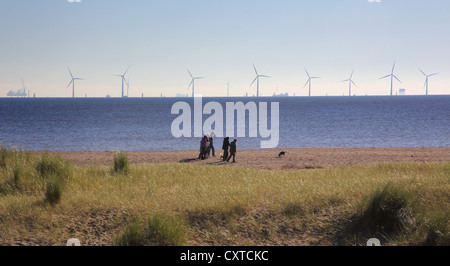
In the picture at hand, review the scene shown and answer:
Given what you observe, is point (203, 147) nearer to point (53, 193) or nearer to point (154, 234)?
point (53, 193)

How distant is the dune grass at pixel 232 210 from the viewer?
366 inches

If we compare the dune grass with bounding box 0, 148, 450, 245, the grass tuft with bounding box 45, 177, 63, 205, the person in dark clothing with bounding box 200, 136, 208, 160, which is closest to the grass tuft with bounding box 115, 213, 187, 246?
the dune grass with bounding box 0, 148, 450, 245

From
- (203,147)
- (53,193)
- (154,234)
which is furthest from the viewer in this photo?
(203,147)

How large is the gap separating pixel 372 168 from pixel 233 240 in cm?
1065

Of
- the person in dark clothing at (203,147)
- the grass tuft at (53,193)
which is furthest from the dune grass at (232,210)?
the person in dark clothing at (203,147)

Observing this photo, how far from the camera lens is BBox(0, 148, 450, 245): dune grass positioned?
30.5 ft

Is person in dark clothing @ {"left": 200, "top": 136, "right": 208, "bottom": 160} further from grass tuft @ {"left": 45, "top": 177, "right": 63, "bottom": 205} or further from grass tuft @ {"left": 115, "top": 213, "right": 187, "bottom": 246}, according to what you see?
grass tuft @ {"left": 115, "top": 213, "right": 187, "bottom": 246}

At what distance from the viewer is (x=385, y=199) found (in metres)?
10.0

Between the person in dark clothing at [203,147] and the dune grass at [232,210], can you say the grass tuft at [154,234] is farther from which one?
the person in dark clothing at [203,147]

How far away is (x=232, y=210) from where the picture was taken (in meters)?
10.5

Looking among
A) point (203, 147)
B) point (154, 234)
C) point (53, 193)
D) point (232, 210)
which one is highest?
point (203, 147)

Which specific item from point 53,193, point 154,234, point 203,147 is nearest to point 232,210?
point 154,234
